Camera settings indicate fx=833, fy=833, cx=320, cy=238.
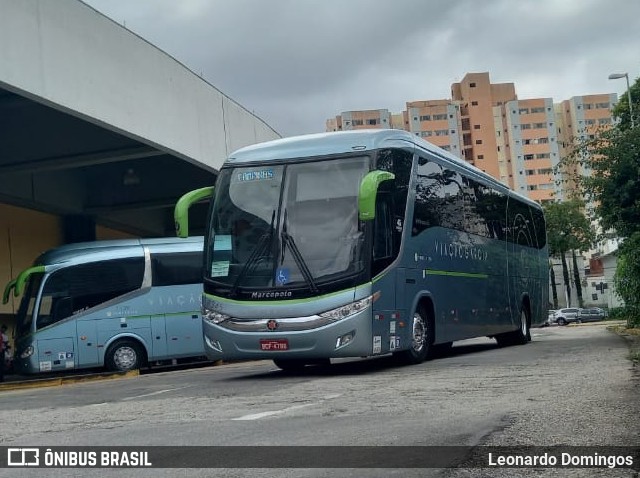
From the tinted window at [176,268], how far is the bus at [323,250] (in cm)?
759

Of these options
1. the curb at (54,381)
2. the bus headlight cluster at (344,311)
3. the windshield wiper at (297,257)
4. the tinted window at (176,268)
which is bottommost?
the curb at (54,381)

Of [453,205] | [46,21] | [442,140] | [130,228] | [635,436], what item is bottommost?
[635,436]

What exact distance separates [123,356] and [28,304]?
2505mm

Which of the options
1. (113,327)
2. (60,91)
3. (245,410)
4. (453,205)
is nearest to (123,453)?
(245,410)

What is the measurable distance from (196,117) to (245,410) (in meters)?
15.2

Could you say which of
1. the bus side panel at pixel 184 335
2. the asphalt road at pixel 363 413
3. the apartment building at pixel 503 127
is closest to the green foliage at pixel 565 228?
the apartment building at pixel 503 127

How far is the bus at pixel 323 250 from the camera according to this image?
11.4 m

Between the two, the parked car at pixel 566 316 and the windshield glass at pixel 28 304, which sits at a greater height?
the windshield glass at pixel 28 304

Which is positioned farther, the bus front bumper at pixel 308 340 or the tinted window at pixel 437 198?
the tinted window at pixel 437 198

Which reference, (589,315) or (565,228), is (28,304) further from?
(565,228)

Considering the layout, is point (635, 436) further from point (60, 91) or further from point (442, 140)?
point (442, 140)

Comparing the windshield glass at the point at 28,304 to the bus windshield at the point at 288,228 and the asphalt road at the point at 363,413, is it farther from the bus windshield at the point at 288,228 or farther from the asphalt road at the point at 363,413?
the bus windshield at the point at 288,228

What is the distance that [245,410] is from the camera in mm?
8320

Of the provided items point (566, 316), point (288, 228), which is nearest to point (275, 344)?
point (288, 228)
